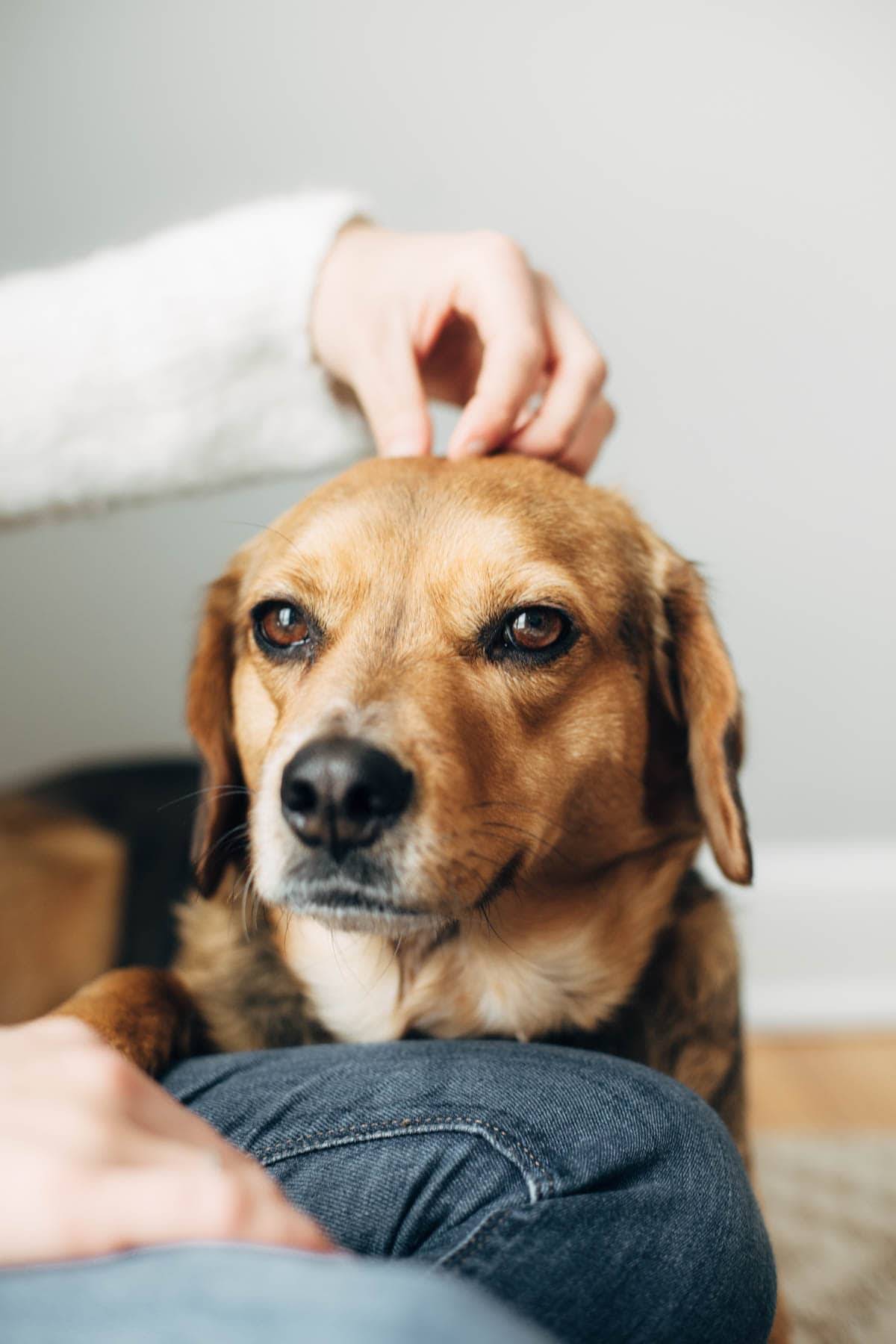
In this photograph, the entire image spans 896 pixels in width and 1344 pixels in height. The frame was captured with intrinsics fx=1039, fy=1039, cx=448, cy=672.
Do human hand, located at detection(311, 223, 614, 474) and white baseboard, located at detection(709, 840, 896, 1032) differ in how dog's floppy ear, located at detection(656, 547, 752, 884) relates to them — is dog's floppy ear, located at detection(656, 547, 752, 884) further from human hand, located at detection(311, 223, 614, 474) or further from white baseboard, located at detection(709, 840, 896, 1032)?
white baseboard, located at detection(709, 840, 896, 1032)

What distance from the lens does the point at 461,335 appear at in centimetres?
189

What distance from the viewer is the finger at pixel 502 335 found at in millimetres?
1606

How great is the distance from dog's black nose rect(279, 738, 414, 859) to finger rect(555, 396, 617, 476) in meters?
0.83

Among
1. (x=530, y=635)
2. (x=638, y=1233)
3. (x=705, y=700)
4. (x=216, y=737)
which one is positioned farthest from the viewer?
(x=216, y=737)

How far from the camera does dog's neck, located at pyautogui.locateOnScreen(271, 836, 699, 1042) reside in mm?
1592

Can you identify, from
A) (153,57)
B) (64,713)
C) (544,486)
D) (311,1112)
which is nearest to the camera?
(311,1112)

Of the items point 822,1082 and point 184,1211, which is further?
point 822,1082

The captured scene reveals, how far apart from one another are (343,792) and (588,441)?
97cm

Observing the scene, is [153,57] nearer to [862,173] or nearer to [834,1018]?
[862,173]

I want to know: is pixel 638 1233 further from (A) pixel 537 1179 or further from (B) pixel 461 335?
(B) pixel 461 335

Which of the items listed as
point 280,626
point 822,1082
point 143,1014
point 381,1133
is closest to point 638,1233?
point 381,1133

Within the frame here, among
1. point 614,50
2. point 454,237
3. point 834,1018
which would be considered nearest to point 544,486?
point 454,237

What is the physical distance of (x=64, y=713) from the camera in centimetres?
325

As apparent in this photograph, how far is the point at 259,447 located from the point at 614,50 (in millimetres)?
1595
